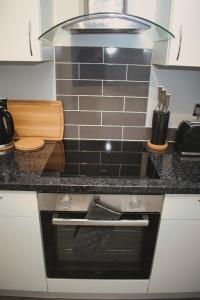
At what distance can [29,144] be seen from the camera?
1.36m

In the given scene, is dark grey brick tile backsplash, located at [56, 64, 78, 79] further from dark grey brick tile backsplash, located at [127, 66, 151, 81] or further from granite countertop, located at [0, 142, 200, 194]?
granite countertop, located at [0, 142, 200, 194]

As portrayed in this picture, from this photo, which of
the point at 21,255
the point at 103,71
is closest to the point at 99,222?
the point at 21,255

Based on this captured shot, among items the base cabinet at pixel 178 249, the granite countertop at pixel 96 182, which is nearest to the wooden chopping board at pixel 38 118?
the granite countertop at pixel 96 182

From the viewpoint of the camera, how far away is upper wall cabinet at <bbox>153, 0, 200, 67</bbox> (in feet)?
3.20

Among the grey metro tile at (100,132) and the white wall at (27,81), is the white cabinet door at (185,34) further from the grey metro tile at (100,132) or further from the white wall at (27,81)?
the white wall at (27,81)

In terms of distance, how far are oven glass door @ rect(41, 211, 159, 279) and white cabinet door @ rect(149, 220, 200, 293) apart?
2.0 inches

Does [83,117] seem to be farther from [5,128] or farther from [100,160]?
[5,128]

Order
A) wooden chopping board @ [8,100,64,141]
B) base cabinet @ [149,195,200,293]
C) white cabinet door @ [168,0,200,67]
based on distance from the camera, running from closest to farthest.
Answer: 1. white cabinet door @ [168,0,200,67]
2. base cabinet @ [149,195,200,293]
3. wooden chopping board @ [8,100,64,141]

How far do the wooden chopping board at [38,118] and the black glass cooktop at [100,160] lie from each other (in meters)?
0.11

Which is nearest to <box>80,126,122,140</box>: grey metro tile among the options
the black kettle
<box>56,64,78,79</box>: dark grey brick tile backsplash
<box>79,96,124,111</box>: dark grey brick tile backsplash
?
<box>79,96,124,111</box>: dark grey brick tile backsplash

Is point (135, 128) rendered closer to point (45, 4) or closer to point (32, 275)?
point (45, 4)

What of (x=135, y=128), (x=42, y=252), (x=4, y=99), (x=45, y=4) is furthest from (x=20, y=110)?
(x=42, y=252)

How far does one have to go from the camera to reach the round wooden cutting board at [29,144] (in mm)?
1321

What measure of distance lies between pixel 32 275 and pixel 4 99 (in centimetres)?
106
